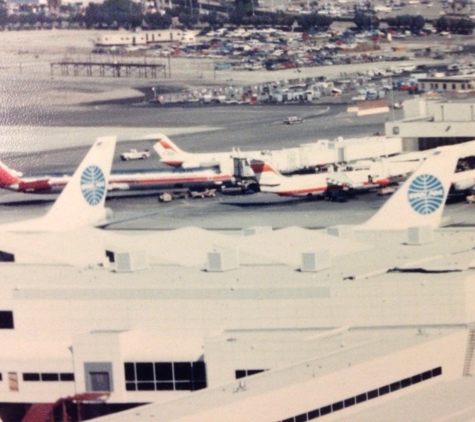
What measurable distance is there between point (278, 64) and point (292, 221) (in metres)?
86.1

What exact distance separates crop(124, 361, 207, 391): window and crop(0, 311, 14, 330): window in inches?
166

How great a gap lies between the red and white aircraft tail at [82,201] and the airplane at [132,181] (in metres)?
17.9

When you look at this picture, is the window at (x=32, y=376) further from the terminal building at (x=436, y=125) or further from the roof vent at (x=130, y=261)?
the terminal building at (x=436, y=125)

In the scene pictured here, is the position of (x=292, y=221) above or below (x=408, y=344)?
below

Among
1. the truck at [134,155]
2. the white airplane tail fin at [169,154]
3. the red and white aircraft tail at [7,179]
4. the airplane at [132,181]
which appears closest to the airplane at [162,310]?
the red and white aircraft tail at [7,179]

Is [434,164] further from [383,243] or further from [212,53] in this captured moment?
[212,53]

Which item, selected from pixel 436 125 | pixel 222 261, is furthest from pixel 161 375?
pixel 436 125

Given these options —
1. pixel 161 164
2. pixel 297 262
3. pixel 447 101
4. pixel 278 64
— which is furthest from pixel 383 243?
pixel 278 64

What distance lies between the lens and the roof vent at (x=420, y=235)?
120 feet

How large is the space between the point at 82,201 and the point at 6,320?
13485 mm

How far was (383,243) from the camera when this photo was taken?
3756 centimetres

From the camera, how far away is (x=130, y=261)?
112 feet

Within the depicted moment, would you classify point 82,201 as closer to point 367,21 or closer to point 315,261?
point 315,261

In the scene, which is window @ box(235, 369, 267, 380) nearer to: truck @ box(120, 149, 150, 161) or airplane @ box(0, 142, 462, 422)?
airplane @ box(0, 142, 462, 422)
